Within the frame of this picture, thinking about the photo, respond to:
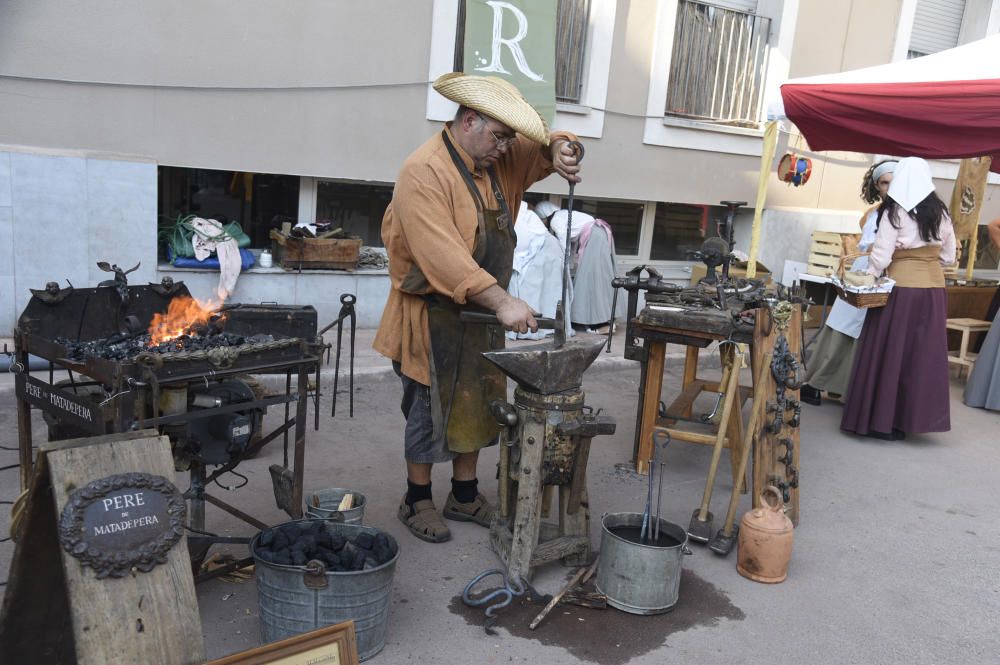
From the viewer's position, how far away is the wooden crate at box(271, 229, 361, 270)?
6.66 meters

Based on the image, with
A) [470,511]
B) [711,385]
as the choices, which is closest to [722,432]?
[470,511]

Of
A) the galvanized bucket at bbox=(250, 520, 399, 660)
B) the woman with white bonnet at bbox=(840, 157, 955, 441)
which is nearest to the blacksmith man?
the galvanized bucket at bbox=(250, 520, 399, 660)

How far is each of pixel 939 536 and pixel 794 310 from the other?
1352 millimetres

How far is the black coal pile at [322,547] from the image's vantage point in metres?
2.76

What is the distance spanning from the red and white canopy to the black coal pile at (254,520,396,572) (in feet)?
16.7

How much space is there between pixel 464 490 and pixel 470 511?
10 centimetres

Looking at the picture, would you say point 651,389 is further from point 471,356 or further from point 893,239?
point 893,239

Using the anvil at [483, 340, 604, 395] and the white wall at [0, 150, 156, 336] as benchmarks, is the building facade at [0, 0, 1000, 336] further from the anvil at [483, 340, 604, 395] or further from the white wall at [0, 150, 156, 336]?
the anvil at [483, 340, 604, 395]

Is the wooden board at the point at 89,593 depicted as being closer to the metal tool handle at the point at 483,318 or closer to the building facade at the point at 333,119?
the metal tool handle at the point at 483,318

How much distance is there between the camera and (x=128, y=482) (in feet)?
7.27

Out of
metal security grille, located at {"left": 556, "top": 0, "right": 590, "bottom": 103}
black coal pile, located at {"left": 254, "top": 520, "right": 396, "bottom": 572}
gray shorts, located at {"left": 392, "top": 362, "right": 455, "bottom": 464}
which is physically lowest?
black coal pile, located at {"left": 254, "top": 520, "right": 396, "bottom": 572}

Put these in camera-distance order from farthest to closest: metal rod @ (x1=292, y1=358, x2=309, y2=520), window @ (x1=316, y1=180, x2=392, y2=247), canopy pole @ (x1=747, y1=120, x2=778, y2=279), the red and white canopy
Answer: window @ (x1=316, y1=180, x2=392, y2=247) → canopy pole @ (x1=747, y1=120, x2=778, y2=279) → the red and white canopy → metal rod @ (x1=292, y1=358, x2=309, y2=520)

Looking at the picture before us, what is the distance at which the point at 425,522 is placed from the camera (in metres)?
3.71

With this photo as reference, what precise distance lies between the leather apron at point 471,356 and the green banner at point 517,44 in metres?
3.86
